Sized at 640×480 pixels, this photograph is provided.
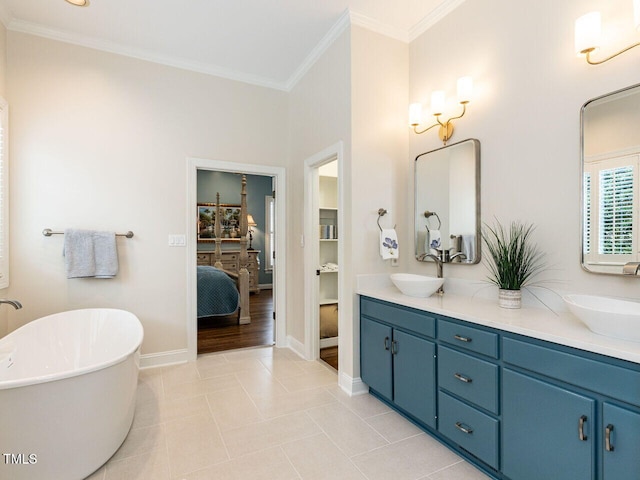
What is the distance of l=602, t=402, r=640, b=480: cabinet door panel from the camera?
3.92 feet

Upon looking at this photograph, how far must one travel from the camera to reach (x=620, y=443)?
4.05 feet

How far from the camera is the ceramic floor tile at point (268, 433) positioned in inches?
80.7

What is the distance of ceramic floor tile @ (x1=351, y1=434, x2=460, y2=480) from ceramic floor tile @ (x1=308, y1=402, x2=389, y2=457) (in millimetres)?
71

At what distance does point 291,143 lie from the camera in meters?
3.93

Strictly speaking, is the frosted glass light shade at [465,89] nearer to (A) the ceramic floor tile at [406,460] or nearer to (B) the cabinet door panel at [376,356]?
(B) the cabinet door panel at [376,356]

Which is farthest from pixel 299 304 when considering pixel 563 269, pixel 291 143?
pixel 563 269

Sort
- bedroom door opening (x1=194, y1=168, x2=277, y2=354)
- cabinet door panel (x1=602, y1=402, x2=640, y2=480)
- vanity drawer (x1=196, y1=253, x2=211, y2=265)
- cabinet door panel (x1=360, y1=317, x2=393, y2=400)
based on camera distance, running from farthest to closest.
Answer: vanity drawer (x1=196, y1=253, x2=211, y2=265)
bedroom door opening (x1=194, y1=168, x2=277, y2=354)
cabinet door panel (x1=360, y1=317, x2=393, y2=400)
cabinet door panel (x1=602, y1=402, x2=640, y2=480)

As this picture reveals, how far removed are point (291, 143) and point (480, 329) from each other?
294 cm

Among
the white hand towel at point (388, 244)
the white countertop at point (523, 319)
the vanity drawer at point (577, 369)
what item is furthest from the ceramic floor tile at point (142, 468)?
the white hand towel at point (388, 244)

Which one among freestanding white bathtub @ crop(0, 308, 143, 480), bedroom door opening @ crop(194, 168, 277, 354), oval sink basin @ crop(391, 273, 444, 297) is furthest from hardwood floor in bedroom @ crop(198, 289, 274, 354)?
oval sink basin @ crop(391, 273, 444, 297)

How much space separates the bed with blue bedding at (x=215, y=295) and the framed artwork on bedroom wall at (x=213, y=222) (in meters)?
2.99

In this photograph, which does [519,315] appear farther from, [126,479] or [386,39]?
[386,39]

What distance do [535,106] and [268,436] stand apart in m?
2.62

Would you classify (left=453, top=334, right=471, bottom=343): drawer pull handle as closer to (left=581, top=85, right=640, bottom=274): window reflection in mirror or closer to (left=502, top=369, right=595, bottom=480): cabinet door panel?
(left=502, top=369, right=595, bottom=480): cabinet door panel
